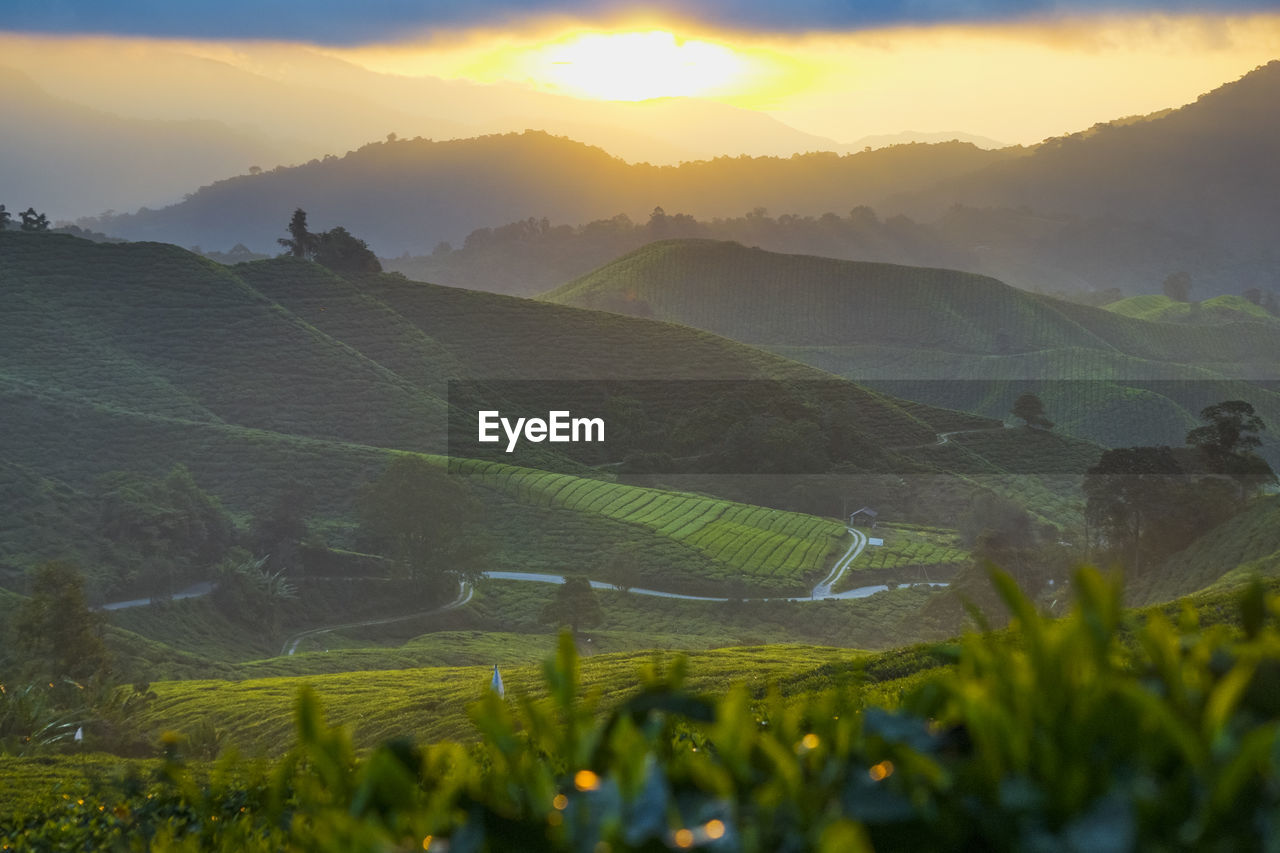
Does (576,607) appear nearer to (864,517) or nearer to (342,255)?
(864,517)

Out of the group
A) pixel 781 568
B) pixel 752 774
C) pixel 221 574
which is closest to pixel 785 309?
pixel 781 568

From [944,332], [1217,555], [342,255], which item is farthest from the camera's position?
[944,332]

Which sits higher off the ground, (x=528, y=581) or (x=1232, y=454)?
(x=1232, y=454)

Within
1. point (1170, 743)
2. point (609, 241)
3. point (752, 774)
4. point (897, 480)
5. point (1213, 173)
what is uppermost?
point (1213, 173)

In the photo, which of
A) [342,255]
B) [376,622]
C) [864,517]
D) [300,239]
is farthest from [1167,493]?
[300,239]

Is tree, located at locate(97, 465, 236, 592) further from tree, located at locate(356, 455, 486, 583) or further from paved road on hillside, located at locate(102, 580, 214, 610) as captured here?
tree, located at locate(356, 455, 486, 583)

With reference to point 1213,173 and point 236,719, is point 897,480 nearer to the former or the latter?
point 236,719
